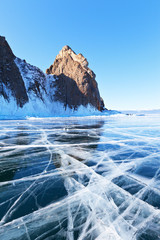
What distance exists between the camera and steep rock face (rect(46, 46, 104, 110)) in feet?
151

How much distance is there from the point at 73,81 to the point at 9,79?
2523 centimetres

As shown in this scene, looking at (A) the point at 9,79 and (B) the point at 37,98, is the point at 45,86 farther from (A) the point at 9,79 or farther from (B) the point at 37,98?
(A) the point at 9,79

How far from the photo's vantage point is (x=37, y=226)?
1159 millimetres

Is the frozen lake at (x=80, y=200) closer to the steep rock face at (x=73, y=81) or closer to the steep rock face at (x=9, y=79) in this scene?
the steep rock face at (x=9, y=79)

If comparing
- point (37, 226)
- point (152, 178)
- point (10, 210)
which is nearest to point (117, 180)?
point (152, 178)

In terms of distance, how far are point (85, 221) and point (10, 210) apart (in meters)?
0.86

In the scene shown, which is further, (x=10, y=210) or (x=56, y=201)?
(x=56, y=201)

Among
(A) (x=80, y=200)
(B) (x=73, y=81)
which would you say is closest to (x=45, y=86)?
(B) (x=73, y=81)

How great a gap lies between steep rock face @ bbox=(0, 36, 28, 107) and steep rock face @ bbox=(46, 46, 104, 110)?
43.7 feet

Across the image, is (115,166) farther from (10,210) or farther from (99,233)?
(10,210)

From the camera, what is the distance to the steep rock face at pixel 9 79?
28.8 metres

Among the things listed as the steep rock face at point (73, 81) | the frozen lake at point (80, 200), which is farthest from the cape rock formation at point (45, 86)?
the frozen lake at point (80, 200)

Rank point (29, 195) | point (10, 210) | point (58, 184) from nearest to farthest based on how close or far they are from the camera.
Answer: point (10, 210) → point (29, 195) → point (58, 184)

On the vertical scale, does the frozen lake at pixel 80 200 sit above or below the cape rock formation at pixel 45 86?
below
